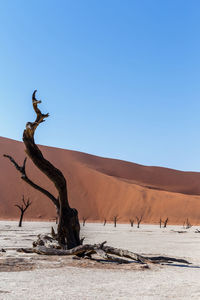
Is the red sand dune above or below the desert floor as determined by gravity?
above

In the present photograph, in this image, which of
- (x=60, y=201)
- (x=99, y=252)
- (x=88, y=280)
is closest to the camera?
(x=88, y=280)

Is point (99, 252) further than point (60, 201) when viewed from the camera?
No

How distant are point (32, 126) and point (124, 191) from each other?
73.5 metres

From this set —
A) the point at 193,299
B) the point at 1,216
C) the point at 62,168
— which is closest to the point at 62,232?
the point at 193,299

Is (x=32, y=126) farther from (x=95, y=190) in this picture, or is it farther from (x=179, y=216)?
(x=95, y=190)

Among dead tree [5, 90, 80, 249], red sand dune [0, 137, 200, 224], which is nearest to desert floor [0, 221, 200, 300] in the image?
dead tree [5, 90, 80, 249]

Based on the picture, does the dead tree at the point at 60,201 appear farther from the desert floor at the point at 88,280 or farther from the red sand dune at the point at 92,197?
the red sand dune at the point at 92,197

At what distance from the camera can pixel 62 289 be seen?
5691mm

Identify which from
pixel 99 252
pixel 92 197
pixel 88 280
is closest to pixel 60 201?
pixel 99 252

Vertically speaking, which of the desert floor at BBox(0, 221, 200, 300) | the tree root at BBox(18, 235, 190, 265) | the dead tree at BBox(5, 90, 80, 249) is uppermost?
the dead tree at BBox(5, 90, 80, 249)

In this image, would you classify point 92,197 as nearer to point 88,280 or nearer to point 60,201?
point 60,201

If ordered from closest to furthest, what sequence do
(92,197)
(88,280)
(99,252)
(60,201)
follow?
1. (88,280)
2. (99,252)
3. (60,201)
4. (92,197)

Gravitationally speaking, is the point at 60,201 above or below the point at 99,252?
above

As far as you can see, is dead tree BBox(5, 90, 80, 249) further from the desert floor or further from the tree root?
the desert floor
